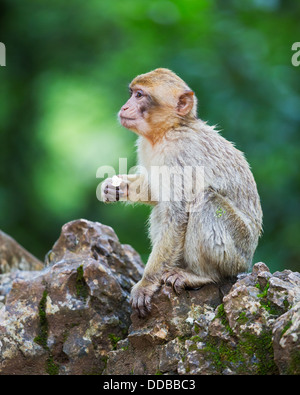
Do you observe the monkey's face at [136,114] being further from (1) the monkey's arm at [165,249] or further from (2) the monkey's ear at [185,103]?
(1) the monkey's arm at [165,249]

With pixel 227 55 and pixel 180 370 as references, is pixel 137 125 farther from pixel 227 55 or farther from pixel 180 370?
pixel 227 55

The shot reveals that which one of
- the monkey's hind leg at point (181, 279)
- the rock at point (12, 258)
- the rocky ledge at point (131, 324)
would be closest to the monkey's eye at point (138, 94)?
the rocky ledge at point (131, 324)

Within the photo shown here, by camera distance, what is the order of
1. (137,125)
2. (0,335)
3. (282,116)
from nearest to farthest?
(0,335) → (137,125) → (282,116)

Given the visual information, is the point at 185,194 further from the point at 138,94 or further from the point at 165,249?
the point at 138,94

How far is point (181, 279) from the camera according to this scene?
5.88 metres

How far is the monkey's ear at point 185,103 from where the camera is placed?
679cm

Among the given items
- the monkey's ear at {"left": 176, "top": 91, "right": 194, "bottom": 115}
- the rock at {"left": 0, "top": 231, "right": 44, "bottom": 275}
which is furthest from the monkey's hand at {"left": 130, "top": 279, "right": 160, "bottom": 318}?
the rock at {"left": 0, "top": 231, "right": 44, "bottom": 275}

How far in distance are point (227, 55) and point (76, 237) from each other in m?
6.66

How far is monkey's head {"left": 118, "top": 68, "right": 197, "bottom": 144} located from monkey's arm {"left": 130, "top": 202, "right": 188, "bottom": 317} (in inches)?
42.7

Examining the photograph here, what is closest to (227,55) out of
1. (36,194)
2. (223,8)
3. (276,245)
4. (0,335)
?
(223,8)

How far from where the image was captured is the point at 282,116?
38.9 feet

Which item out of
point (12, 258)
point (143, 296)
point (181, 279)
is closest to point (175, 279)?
point (181, 279)

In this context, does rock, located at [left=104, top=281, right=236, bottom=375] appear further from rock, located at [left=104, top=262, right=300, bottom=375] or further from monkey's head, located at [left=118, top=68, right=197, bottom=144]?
monkey's head, located at [left=118, top=68, right=197, bottom=144]

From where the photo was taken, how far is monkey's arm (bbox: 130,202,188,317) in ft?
19.8
